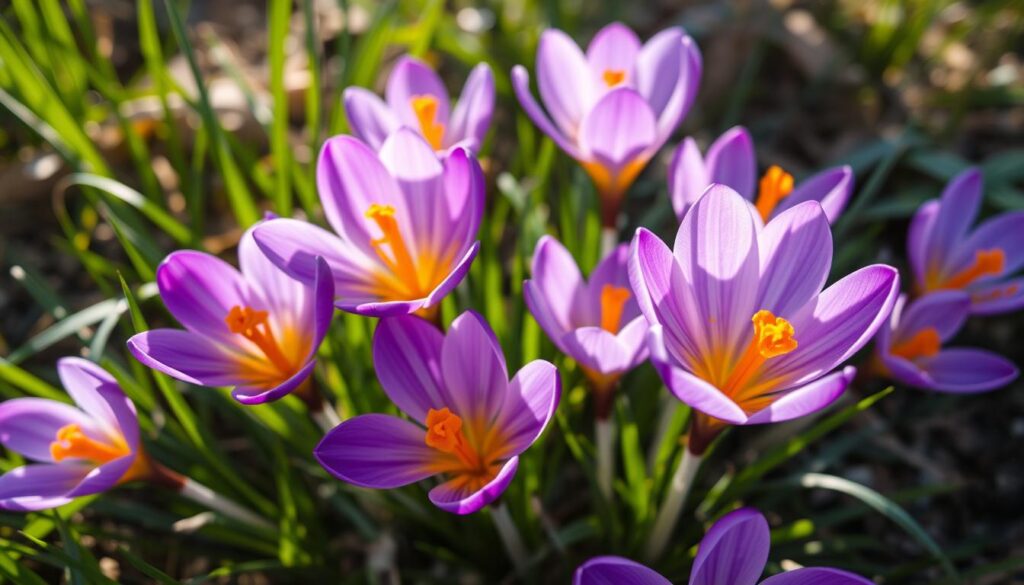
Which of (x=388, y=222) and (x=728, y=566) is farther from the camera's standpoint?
(x=388, y=222)

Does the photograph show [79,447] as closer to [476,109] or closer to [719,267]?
[476,109]

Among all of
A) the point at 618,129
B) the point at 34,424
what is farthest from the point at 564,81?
the point at 34,424

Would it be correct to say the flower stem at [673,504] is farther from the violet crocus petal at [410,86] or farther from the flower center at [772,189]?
the violet crocus petal at [410,86]

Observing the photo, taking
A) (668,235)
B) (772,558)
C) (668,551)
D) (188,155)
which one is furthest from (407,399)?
(188,155)

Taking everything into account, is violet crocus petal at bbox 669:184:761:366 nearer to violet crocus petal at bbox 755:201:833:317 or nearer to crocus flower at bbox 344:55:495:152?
violet crocus petal at bbox 755:201:833:317

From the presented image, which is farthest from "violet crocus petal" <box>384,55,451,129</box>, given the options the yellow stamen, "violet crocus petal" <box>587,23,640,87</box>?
the yellow stamen

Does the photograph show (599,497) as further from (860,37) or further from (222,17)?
(222,17)
